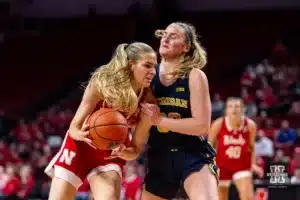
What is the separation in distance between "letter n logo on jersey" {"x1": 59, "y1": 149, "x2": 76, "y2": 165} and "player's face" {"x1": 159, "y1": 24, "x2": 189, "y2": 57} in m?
0.98

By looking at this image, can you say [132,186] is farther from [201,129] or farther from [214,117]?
[201,129]

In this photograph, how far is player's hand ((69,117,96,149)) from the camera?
4.20m

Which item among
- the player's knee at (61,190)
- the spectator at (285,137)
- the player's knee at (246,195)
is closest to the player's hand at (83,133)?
the player's knee at (61,190)

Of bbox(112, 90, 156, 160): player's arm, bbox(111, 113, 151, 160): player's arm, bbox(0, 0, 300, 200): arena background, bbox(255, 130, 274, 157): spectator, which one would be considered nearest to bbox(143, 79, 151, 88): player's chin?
bbox(112, 90, 156, 160): player's arm

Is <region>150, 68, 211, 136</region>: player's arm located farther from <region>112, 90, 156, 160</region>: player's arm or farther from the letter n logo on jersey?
the letter n logo on jersey

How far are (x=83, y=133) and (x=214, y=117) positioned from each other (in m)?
9.53

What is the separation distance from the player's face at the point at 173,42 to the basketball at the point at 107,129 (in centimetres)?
59

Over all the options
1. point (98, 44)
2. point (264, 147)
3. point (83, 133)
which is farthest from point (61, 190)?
point (98, 44)

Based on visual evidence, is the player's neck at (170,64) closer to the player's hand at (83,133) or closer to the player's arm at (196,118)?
the player's arm at (196,118)

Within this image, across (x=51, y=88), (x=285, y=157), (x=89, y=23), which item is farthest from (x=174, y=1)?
(x=285, y=157)

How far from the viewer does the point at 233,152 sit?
26.7ft

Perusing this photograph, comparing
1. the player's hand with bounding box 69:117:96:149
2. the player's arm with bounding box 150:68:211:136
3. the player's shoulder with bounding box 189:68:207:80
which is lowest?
the player's hand with bounding box 69:117:96:149

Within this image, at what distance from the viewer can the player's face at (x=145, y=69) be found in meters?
4.30

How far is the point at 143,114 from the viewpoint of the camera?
4.36 metres
